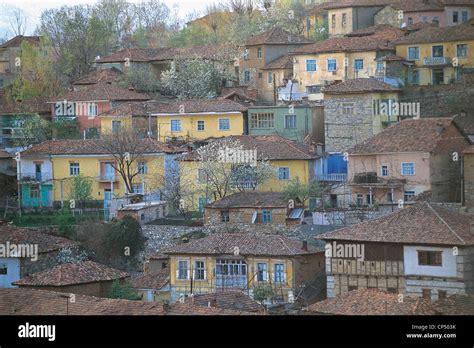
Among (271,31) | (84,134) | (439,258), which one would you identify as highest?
(271,31)

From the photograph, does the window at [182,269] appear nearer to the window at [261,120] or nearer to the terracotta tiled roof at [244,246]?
the terracotta tiled roof at [244,246]

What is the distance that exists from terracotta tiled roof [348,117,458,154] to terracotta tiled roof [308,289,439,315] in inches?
127

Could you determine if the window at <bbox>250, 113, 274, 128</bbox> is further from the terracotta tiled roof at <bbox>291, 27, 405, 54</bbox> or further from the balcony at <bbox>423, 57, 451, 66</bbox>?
the balcony at <bbox>423, 57, 451, 66</bbox>

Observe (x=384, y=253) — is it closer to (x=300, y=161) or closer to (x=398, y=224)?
(x=398, y=224)

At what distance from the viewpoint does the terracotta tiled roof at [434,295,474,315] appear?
6188mm

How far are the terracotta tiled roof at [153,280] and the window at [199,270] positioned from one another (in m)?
0.22

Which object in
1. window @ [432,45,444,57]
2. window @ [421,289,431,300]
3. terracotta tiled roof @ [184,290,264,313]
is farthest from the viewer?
window @ [432,45,444,57]

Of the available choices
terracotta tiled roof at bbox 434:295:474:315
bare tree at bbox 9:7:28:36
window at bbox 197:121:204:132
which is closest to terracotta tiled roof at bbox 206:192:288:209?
window at bbox 197:121:204:132

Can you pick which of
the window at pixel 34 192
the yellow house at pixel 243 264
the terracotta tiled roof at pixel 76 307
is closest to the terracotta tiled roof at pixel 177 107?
the window at pixel 34 192

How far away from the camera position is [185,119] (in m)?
12.8

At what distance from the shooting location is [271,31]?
14859 mm

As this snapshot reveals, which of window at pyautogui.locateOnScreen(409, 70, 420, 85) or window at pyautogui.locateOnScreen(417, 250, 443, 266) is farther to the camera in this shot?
window at pyautogui.locateOnScreen(409, 70, 420, 85)
